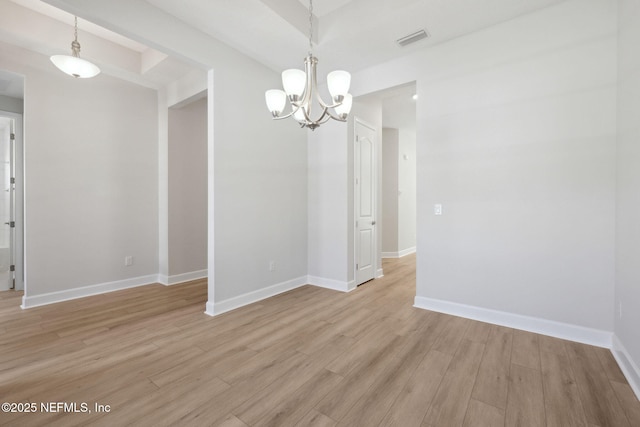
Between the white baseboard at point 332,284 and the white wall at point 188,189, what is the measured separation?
203 centimetres

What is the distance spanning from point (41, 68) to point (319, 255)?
171 inches

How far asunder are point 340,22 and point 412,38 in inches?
32.3

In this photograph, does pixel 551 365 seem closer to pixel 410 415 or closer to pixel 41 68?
pixel 410 415

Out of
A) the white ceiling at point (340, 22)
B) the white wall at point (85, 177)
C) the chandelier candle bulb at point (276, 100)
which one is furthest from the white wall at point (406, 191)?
the white wall at point (85, 177)

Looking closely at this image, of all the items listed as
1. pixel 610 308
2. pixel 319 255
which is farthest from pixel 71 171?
pixel 610 308

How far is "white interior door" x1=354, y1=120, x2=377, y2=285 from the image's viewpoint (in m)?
4.27

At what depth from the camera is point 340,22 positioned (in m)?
3.12

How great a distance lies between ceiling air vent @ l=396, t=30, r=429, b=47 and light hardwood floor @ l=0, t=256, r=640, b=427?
122 inches

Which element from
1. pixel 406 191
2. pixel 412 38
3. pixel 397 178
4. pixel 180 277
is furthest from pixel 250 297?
pixel 406 191

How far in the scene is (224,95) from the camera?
3.28 meters

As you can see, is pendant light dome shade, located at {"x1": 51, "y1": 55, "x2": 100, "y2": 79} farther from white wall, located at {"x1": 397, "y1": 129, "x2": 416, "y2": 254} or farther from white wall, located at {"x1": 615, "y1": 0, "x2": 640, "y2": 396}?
white wall, located at {"x1": 397, "y1": 129, "x2": 416, "y2": 254}

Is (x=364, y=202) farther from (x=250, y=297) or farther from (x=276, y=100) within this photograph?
(x=276, y=100)

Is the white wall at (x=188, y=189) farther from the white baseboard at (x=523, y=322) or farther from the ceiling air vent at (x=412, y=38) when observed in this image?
the white baseboard at (x=523, y=322)

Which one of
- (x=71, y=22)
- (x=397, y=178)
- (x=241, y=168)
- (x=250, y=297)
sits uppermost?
(x=71, y=22)
